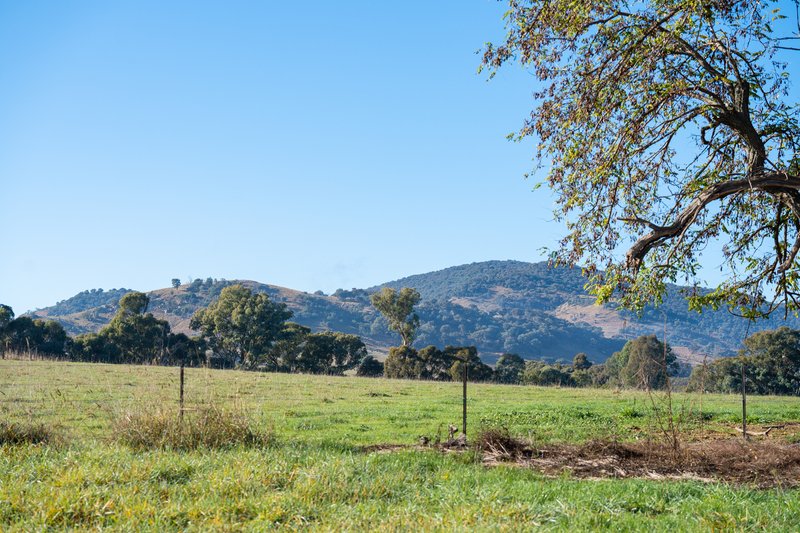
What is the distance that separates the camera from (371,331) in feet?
576

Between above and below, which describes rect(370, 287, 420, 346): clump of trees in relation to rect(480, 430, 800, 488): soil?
above

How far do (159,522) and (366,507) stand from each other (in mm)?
2195

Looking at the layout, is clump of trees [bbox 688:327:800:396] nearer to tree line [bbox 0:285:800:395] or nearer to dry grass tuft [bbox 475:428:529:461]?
tree line [bbox 0:285:800:395]

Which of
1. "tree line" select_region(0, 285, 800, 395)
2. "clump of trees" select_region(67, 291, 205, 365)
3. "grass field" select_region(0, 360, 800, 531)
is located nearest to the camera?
Result: "grass field" select_region(0, 360, 800, 531)

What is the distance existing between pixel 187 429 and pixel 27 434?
2.91 meters

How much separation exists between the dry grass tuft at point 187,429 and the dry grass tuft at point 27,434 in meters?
1.10

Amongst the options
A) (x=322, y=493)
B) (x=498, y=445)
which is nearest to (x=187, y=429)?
(x=322, y=493)

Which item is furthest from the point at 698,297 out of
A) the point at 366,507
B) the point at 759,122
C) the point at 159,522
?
the point at 159,522

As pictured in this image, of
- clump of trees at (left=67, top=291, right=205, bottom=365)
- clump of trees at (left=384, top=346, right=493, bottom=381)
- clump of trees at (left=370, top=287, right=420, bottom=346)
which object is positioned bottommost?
clump of trees at (left=384, top=346, right=493, bottom=381)

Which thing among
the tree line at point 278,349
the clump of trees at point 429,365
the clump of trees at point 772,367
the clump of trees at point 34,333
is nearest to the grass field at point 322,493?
the tree line at point 278,349

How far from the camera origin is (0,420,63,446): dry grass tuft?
11.4 m

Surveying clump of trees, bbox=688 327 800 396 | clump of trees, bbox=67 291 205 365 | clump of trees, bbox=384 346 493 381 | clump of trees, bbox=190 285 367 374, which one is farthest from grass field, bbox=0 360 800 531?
clump of trees, bbox=190 285 367 374

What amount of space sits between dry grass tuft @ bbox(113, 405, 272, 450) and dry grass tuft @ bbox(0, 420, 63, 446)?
43.5 inches

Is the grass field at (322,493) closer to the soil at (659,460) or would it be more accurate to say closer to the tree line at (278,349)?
the soil at (659,460)
